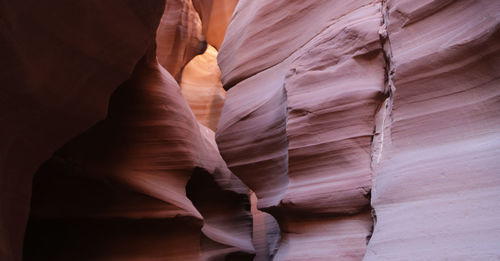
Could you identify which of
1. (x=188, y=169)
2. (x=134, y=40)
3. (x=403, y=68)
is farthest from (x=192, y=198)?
(x=403, y=68)

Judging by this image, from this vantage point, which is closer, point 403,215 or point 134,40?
point 403,215

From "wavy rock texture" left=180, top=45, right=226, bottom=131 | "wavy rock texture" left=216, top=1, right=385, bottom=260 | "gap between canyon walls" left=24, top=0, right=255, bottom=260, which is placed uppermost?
"wavy rock texture" left=216, top=1, right=385, bottom=260

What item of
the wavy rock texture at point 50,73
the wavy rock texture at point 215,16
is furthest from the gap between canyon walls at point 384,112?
the wavy rock texture at point 215,16

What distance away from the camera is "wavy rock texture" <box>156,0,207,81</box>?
976cm

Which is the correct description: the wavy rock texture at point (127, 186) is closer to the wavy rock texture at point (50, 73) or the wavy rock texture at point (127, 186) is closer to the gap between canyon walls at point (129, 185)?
the gap between canyon walls at point (129, 185)

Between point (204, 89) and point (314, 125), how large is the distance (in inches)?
290

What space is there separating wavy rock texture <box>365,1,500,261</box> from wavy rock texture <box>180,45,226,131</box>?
7355mm

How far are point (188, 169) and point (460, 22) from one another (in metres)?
3.18

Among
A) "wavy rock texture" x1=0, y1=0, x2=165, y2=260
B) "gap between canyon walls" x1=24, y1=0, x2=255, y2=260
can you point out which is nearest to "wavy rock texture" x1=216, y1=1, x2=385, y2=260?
"gap between canyon walls" x1=24, y1=0, x2=255, y2=260

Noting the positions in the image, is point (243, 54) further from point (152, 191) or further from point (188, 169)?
point (152, 191)

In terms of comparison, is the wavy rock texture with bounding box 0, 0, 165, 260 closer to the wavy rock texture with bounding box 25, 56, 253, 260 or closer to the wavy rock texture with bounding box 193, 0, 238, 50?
the wavy rock texture with bounding box 25, 56, 253, 260

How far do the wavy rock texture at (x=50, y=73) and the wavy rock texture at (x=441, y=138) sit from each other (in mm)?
1934

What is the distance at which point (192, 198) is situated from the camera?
586cm

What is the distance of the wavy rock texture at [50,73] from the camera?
6.90 feet
